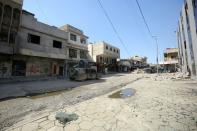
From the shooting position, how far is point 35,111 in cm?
659

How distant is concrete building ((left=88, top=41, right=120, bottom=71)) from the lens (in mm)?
43656

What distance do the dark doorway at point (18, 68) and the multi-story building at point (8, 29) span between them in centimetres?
56

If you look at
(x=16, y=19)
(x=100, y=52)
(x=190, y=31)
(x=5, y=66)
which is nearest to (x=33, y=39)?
(x=16, y=19)

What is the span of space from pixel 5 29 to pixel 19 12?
3220mm

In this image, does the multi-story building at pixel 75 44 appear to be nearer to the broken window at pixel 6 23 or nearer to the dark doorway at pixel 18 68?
the dark doorway at pixel 18 68

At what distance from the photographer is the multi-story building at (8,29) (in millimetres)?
17875

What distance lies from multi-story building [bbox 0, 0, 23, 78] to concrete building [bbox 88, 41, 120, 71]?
952 inches

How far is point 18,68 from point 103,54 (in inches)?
1072

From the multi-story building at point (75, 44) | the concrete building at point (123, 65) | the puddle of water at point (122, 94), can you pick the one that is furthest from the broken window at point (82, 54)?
the puddle of water at point (122, 94)

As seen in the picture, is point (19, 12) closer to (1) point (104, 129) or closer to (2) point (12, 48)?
(2) point (12, 48)

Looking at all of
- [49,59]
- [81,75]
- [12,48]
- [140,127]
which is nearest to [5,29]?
[12,48]

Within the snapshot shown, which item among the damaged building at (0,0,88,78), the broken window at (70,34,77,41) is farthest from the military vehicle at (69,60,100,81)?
the broken window at (70,34,77,41)

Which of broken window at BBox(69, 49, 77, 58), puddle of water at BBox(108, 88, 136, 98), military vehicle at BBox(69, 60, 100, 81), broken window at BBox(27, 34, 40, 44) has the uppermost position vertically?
broken window at BBox(27, 34, 40, 44)

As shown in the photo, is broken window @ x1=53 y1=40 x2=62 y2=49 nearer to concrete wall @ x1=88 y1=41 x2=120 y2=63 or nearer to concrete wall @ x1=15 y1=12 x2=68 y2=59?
concrete wall @ x1=15 y1=12 x2=68 y2=59
